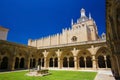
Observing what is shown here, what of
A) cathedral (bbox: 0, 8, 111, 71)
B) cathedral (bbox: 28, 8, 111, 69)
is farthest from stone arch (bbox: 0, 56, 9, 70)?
cathedral (bbox: 28, 8, 111, 69)

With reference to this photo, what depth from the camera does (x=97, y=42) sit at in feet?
61.9

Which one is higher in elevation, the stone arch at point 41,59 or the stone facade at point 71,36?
the stone facade at point 71,36

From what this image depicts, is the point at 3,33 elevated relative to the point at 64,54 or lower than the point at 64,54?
elevated

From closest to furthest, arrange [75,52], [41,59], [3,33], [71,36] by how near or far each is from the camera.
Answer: [75,52], [41,59], [3,33], [71,36]

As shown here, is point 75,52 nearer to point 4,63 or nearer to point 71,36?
point 71,36

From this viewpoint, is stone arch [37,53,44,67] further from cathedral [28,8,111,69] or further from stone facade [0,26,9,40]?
Result: stone facade [0,26,9,40]

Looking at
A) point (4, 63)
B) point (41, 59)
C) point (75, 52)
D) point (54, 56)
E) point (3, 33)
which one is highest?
point (3, 33)

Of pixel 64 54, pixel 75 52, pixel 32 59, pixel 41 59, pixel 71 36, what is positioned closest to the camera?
pixel 75 52

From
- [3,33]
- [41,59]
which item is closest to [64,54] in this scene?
[41,59]

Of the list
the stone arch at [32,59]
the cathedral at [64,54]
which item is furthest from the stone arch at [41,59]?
the stone arch at [32,59]

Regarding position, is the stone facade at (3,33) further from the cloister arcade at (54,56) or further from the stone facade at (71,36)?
the stone facade at (71,36)

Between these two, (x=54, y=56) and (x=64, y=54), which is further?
(x=54, y=56)

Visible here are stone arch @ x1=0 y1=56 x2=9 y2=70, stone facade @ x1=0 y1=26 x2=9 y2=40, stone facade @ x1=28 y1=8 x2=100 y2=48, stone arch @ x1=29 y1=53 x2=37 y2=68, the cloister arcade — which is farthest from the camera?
stone facade @ x1=28 y1=8 x2=100 y2=48

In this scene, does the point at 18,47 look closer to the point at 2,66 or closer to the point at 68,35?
the point at 2,66
